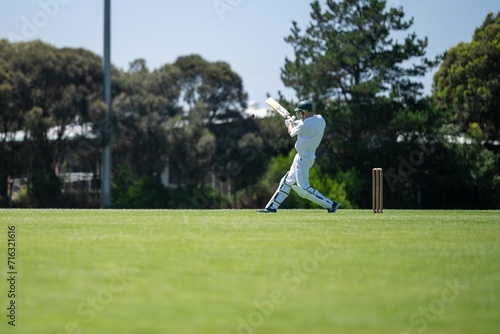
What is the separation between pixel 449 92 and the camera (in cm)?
6606

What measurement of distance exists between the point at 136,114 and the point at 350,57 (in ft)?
56.0

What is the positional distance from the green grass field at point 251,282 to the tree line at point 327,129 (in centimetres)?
4511

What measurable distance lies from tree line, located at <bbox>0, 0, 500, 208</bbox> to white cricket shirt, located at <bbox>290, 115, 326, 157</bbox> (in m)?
36.3

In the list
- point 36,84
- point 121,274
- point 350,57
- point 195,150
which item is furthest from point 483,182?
point 121,274

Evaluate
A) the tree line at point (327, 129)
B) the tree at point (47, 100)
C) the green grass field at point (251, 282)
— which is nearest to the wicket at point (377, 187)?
the green grass field at point (251, 282)

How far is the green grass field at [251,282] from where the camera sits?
7.19 metres

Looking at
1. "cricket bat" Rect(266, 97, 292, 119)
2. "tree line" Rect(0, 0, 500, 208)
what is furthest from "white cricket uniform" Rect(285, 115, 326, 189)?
"tree line" Rect(0, 0, 500, 208)

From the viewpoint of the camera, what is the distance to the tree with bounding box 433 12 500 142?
6203 centimetres

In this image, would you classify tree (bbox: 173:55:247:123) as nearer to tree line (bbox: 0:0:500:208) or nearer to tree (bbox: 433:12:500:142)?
tree line (bbox: 0:0:500:208)

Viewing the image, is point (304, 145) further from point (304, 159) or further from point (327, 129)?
point (327, 129)

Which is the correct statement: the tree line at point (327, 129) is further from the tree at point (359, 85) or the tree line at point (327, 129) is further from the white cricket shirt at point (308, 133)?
the white cricket shirt at point (308, 133)

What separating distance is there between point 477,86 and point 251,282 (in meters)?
57.0

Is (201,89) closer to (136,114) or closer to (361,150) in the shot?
(136,114)

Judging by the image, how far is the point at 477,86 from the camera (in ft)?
207
